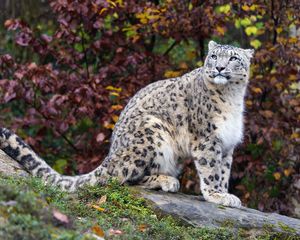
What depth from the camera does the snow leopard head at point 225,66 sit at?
775 centimetres

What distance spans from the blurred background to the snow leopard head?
1.84 m

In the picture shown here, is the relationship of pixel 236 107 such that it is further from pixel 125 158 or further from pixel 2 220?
pixel 2 220

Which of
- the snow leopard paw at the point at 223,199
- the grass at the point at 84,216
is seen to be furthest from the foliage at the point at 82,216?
the snow leopard paw at the point at 223,199

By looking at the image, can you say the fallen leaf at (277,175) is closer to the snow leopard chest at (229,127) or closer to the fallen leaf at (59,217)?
the snow leopard chest at (229,127)

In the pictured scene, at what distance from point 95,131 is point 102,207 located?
11.9 ft

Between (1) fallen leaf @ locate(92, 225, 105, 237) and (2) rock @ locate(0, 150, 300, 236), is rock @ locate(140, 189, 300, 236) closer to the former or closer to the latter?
(2) rock @ locate(0, 150, 300, 236)

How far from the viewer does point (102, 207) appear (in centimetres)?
687

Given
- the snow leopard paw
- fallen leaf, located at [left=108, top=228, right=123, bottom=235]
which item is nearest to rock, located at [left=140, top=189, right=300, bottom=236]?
the snow leopard paw

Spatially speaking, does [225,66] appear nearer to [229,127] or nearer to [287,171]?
[229,127]

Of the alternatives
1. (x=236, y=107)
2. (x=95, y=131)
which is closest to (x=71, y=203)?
(x=236, y=107)

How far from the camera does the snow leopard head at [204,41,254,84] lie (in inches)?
305

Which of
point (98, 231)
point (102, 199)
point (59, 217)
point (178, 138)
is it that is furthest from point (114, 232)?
point (178, 138)

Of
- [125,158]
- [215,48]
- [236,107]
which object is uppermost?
[215,48]

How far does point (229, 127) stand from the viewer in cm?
777
